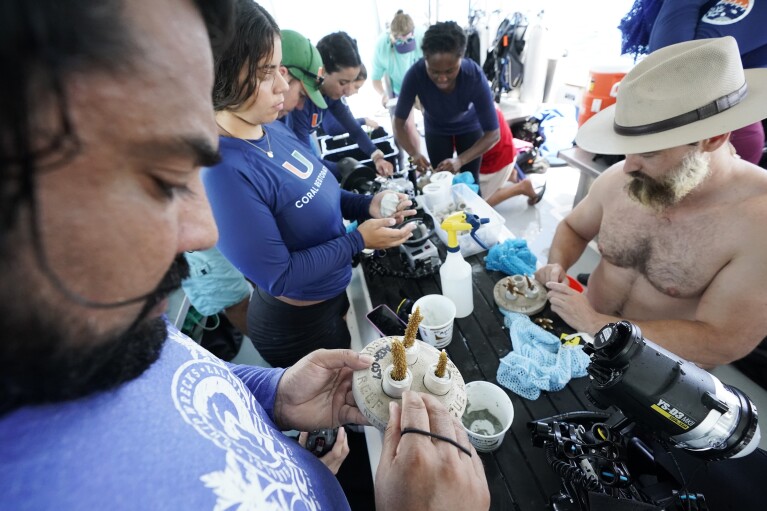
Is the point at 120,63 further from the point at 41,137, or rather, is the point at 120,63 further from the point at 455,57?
the point at 455,57

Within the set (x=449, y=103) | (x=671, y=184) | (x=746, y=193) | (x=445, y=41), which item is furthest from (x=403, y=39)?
(x=746, y=193)

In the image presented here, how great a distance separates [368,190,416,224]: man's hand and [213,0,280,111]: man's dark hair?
720 mm

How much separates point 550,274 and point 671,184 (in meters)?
0.49

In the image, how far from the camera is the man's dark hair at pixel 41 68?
183 mm

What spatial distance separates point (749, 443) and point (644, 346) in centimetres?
24

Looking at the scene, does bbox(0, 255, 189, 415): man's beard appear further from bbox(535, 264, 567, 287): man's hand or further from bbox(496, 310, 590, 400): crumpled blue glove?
bbox(535, 264, 567, 287): man's hand

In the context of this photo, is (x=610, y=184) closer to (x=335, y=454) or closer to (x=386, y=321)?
(x=386, y=321)

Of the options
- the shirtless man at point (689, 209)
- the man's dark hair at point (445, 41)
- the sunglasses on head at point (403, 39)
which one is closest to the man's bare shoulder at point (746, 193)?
the shirtless man at point (689, 209)

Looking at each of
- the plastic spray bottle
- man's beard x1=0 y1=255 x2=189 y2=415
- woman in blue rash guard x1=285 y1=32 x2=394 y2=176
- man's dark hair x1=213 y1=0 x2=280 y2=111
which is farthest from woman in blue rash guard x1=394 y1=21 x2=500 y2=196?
man's beard x1=0 y1=255 x2=189 y2=415

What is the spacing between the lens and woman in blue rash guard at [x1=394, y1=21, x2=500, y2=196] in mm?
2311

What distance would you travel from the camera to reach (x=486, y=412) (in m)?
0.97

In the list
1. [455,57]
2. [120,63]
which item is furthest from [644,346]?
[455,57]

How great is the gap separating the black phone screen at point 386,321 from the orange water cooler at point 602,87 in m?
2.27

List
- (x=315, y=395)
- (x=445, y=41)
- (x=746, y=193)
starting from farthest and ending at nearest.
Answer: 1. (x=445, y=41)
2. (x=746, y=193)
3. (x=315, y=395)
